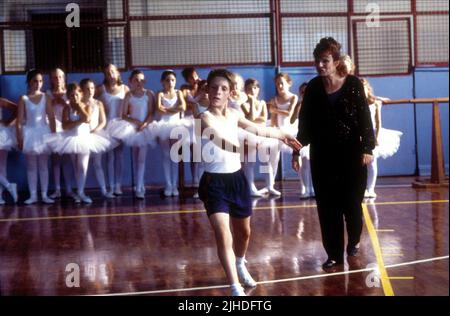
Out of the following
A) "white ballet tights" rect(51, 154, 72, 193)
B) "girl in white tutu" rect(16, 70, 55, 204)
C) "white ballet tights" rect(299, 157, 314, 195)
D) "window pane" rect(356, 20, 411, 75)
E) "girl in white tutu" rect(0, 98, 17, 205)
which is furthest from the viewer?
"window pane" rect(356, 20, 411, 75)

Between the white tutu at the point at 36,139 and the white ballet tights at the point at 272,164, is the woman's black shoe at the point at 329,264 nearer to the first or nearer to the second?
→ the white ballet tights at the point at 272,164

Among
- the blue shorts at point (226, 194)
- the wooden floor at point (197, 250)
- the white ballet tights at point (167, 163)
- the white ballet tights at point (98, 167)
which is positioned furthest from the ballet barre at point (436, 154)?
the blue shorts at point (226, 194)

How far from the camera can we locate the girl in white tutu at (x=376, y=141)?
27.7 feet

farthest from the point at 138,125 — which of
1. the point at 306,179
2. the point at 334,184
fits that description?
the point at 334,184

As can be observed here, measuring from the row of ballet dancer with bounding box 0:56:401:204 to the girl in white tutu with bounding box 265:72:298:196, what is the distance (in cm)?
1

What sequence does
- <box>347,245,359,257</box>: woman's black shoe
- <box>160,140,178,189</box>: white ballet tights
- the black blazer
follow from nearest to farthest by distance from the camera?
the black blazer
<box>347,245,359,257</box>: woman's black shoe
<box>160,140,178,189</box>: white ballet tights

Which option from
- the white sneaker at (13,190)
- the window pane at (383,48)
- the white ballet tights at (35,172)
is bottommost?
the white sneaker at (13,190)

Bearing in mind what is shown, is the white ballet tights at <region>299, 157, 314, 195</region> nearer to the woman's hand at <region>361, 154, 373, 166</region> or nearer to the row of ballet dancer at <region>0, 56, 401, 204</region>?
the row of ballet dancer at <region>0, 56, 401, 204</region>

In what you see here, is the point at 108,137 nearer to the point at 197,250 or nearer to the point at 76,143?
the point at 76,143

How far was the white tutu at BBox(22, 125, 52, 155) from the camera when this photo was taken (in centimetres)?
880

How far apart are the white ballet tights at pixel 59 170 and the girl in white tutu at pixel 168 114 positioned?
3.84ft

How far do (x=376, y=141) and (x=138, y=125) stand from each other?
276cm

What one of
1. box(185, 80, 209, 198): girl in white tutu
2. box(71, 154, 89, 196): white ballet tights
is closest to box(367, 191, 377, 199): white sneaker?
box(185, 80, 209, 198): girl in white tutu

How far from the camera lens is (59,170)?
9359 millimetres
